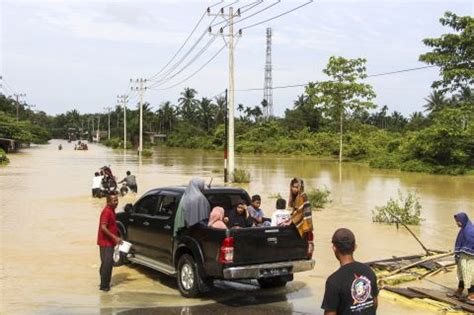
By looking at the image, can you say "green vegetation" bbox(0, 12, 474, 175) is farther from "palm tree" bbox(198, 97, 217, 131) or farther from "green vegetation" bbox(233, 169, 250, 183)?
"green vegetation" bbox(233, 169, 250, 183)

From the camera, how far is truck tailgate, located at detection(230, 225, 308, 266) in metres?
7.92

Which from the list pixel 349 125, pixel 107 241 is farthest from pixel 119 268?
pixel 349 125

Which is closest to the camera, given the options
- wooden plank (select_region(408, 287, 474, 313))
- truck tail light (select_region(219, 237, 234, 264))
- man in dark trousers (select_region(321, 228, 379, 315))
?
man in dark trousers (select_region(321, 228, 379, 315))

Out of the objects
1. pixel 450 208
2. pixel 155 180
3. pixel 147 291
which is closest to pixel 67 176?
pixel 155 180

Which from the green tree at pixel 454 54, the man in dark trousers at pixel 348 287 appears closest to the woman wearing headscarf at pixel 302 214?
the man in dark trousers at pixel 348 287

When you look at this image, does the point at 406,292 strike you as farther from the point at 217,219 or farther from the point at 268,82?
the point at 268,82

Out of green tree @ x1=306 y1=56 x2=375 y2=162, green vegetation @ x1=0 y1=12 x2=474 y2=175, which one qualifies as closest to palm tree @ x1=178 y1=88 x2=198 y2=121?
green vegetation @ x1=0 y1=12 x2=474 y2=175

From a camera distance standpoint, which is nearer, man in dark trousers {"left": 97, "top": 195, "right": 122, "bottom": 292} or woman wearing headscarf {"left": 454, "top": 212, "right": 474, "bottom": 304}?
woman wearing headscarf {"left": 454, "top": 212, "right": 474, "bottom": 304}

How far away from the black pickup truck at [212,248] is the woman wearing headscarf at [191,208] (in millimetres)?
118

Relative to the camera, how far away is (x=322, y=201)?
21.5m

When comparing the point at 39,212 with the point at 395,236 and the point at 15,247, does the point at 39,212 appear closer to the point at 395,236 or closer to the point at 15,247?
the point at 15,247

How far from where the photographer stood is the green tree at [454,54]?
149 feet

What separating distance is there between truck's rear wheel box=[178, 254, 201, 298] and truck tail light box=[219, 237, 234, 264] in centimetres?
65

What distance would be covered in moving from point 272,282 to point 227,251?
1.77 metres
